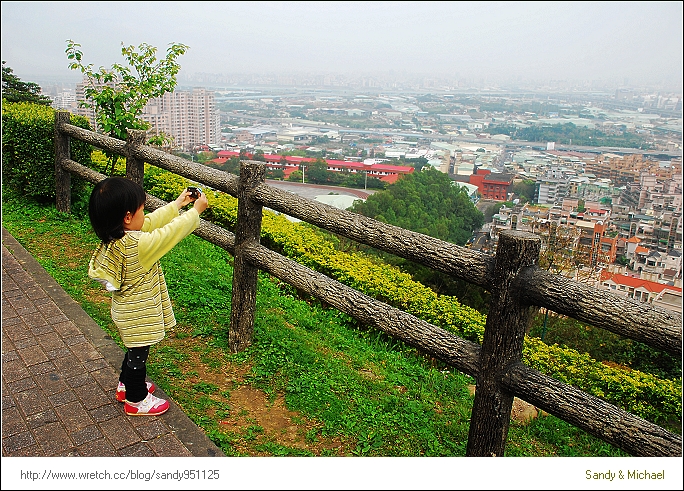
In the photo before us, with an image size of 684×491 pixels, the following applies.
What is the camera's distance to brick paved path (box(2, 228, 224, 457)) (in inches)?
99.3

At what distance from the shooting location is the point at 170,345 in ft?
12.0

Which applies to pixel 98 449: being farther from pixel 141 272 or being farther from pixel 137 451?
pixel 141 272

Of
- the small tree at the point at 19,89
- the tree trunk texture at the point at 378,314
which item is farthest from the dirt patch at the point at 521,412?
the small tree at the point at 19,89

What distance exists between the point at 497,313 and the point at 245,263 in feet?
5.82

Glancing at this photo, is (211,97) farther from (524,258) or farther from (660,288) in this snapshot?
(524,258)

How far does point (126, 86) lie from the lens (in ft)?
24.0

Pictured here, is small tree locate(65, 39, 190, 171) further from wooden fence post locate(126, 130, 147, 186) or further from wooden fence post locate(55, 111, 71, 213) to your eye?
wooden fence post locate(126, 130, 147, 186)

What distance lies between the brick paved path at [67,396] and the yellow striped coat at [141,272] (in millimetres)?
400

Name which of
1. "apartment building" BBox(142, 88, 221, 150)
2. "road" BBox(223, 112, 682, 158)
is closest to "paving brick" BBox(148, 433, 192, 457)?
"apartment building" BBox(142, 88, 221, 150)

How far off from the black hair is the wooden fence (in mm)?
956

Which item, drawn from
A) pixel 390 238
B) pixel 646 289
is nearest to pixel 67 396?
pixel 390 238

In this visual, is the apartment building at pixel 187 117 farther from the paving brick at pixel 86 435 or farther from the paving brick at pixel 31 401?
the paving brick at pixel 86 435

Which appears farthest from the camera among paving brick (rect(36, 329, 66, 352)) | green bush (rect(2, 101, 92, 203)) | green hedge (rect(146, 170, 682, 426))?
green bush (rect(2, 101, 92, 203))

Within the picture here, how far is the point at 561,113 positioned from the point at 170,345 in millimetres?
13734
